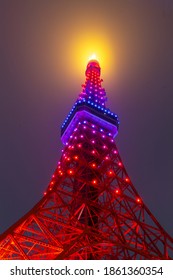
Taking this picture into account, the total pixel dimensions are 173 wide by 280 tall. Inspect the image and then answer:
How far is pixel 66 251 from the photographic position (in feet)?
33.1

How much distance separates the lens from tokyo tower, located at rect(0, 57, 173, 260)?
11258 millimetres

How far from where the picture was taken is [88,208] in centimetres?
1318

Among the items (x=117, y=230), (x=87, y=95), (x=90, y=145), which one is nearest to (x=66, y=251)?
(x=117, y=230)

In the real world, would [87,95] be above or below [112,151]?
above

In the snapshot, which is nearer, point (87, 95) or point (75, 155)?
point (75, 155)

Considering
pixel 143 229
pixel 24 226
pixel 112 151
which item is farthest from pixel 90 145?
pixel 24 226

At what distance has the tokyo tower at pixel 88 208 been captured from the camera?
11258 mm

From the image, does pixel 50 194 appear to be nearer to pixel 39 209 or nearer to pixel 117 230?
pixel 39 209

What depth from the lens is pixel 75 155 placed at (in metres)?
16.9

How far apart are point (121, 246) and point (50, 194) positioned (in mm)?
3614

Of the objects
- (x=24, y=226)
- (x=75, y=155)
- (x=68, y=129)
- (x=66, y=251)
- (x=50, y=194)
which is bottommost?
(x=66, y=251)
